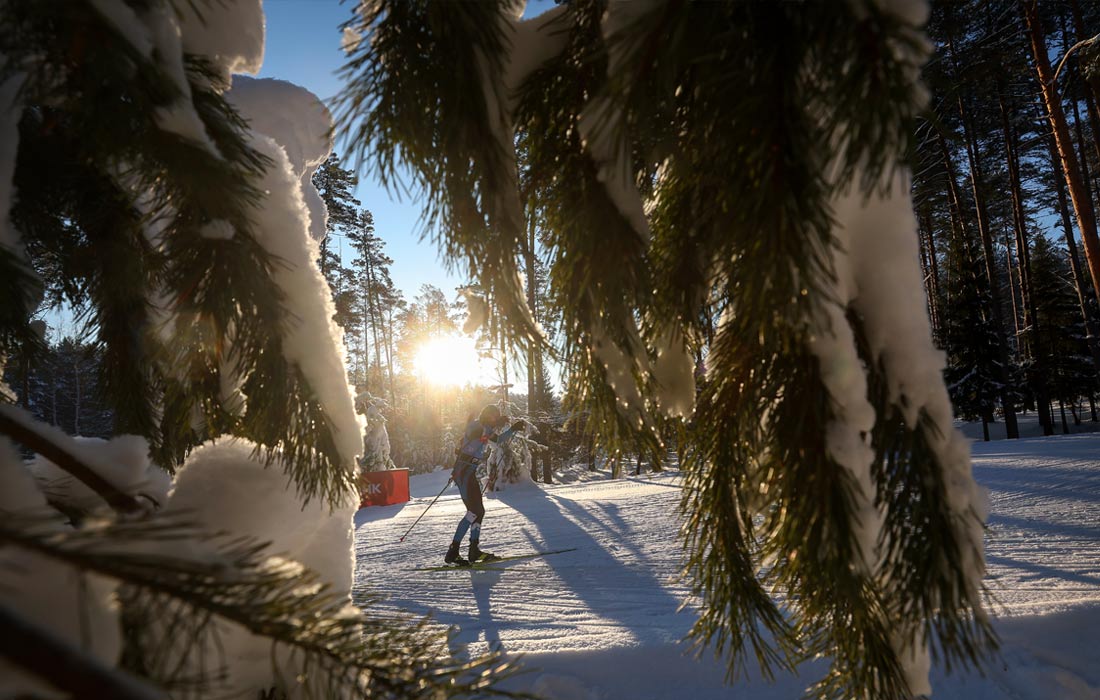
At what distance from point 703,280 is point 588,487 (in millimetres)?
13702

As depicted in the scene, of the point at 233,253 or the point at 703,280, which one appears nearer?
the point at 233,253

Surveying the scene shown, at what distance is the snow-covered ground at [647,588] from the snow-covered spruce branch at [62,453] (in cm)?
53

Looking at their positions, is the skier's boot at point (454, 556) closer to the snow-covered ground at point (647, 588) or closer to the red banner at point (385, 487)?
the snow-covered ground at point (647, 588)

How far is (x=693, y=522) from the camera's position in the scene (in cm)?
120

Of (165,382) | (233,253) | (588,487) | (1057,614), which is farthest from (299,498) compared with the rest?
(588,487)

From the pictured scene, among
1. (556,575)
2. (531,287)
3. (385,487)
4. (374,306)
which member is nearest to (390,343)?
(374,306)

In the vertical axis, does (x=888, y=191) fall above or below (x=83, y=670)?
above

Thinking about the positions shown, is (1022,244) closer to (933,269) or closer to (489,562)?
(933,269)

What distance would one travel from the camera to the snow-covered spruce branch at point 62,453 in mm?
809

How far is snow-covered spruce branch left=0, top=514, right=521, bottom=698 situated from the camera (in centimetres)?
50

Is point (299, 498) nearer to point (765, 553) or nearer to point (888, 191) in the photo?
point (765, 553)

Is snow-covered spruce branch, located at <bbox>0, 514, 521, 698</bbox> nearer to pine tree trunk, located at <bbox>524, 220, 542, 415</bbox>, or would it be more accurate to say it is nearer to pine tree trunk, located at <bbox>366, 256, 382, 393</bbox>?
pine tree trunk, located at <bbox>524, 220, 542, 415</bbox>

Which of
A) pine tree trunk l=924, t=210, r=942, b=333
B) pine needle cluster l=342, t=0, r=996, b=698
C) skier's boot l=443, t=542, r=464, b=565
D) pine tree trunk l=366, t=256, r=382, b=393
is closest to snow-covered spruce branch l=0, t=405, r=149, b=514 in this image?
pine needle cluster l=342, t=0, r=996, b=698

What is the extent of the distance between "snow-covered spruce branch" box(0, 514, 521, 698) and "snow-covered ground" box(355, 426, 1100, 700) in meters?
0.14
